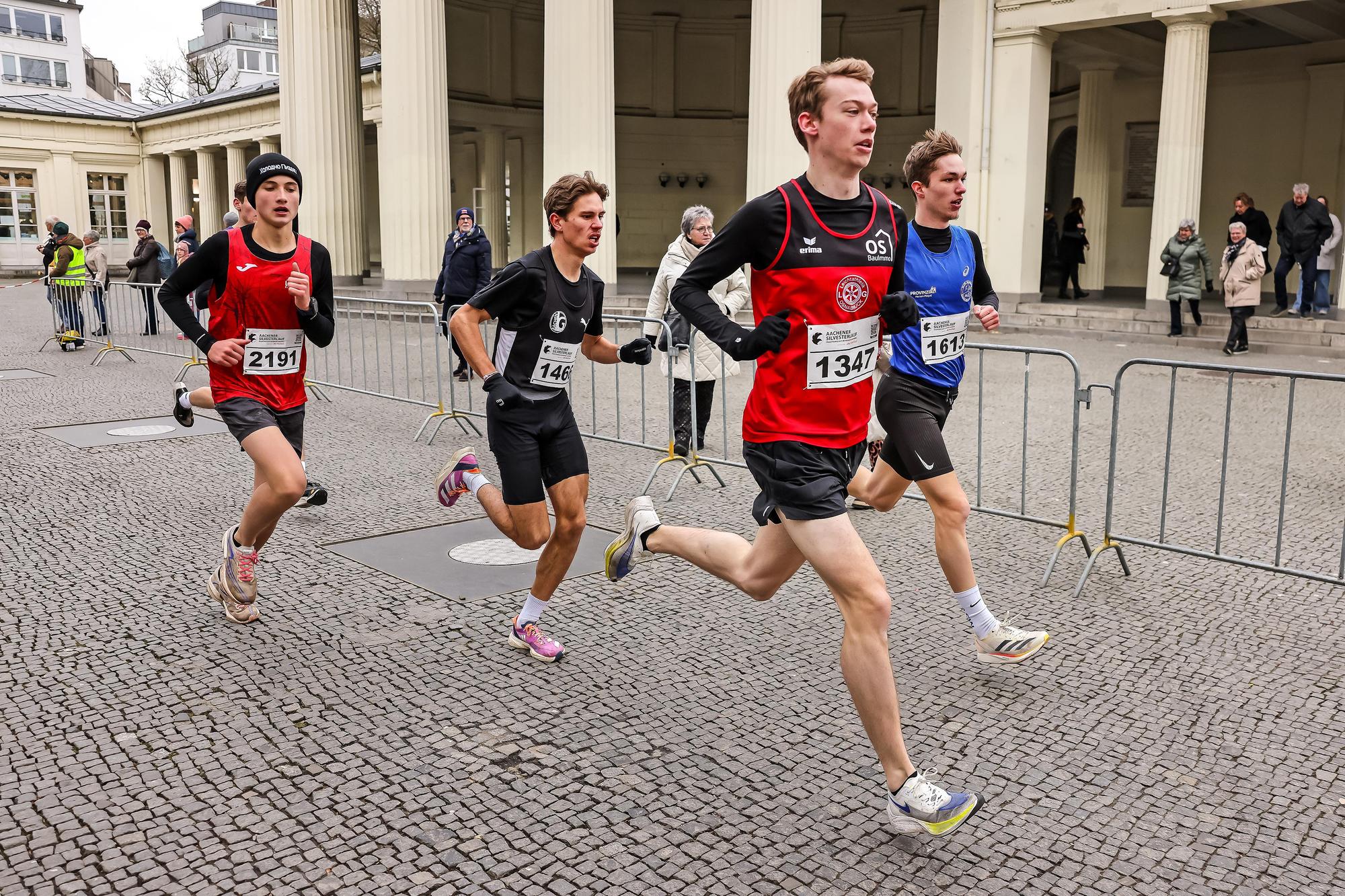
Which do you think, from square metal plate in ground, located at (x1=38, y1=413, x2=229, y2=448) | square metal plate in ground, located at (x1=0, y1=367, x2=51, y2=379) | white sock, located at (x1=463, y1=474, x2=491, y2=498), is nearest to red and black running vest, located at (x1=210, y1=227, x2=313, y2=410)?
white sock, located at (x1=463, y1=474, x2=491, y2=498)

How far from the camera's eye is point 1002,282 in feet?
68.2

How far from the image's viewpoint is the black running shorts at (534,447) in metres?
4.49

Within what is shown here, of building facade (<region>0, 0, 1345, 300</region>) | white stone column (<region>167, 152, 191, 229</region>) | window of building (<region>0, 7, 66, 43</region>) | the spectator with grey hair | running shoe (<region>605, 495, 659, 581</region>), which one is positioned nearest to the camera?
running shoe (<region>605, 495, 659, 581</region>)

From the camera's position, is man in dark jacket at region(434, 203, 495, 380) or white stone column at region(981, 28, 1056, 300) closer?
man in dark jacket at region(434, 203, 495, 380)

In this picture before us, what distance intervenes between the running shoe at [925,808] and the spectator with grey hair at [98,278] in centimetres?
1725

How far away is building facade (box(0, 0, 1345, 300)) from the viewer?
1917 centimetres

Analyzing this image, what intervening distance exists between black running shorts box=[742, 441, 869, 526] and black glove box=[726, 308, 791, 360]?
319 millimetres

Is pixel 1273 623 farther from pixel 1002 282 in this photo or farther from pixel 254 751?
pixel 1002 282

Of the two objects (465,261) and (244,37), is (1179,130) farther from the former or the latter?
(244,37)

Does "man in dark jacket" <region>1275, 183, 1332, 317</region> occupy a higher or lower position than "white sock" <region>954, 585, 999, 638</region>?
higher

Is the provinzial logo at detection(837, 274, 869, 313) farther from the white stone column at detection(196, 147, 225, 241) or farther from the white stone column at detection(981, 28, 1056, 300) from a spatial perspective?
the white stone column at detection(196, 147, 225, 241)

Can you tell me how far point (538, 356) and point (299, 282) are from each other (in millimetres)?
1224

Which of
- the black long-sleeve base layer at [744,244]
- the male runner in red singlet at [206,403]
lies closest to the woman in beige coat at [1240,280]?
the male runner in red singlet at [206,403]

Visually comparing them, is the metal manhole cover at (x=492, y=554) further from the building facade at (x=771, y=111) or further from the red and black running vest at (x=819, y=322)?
the building facade at (x=771, y=111)
